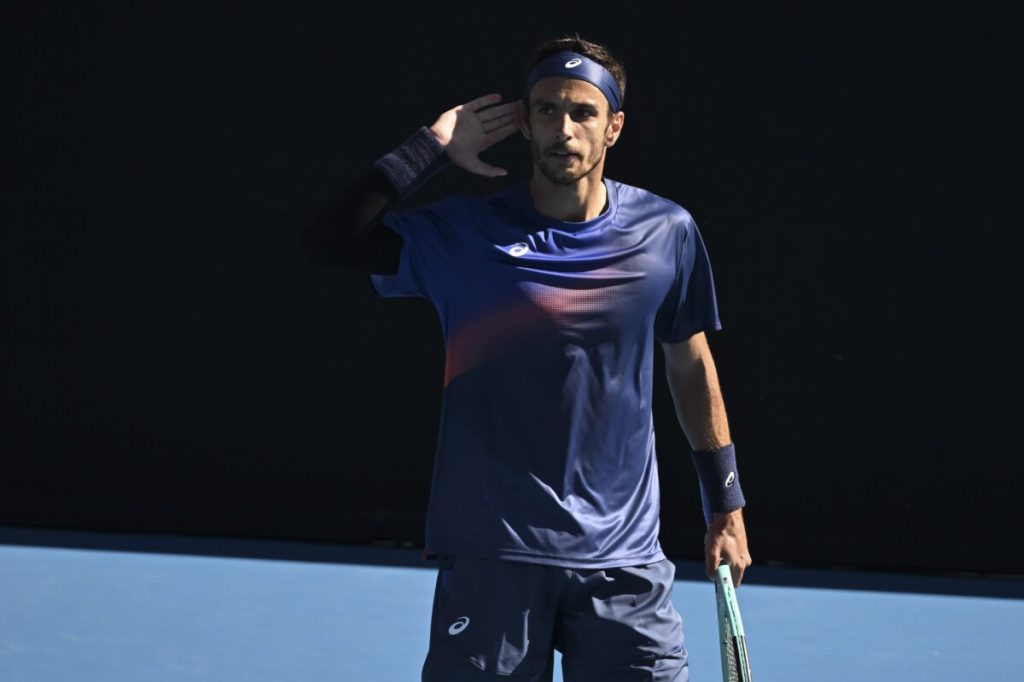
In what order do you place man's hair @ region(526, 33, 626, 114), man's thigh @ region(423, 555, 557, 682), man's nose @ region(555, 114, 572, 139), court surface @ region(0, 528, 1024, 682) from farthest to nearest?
court surface @ region(0, 528, 1024, 682) → man's hair @ region(526, 33, 626, 114) → man's nose @ region(555, 114, 572, 139) → man's thigh @ region(423, 555, 557, 682)

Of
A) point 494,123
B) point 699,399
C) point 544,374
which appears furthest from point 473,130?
point 699,399

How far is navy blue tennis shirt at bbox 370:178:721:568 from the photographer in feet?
9.37

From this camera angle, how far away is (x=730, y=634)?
2980mm

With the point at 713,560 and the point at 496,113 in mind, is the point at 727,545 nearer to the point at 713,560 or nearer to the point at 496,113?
the point at 713,560

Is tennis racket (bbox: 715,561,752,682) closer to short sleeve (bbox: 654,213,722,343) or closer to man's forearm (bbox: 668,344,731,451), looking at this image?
man's forearm (bbox: 668,344,731,451)

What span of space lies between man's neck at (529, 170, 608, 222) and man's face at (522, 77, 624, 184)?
0.07ft

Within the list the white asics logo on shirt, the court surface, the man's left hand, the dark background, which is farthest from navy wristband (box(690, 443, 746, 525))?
the dark background

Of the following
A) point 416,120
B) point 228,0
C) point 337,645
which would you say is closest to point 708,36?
point 416,120

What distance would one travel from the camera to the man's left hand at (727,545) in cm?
308

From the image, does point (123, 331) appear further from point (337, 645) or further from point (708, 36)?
point (708, 36)

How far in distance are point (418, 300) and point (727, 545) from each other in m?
3.70

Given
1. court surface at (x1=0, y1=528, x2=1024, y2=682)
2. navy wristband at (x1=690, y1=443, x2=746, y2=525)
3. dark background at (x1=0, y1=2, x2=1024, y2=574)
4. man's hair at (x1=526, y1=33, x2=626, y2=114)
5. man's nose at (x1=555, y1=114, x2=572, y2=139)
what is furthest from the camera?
dark background at (x1=0, y1=2, x2=1024, y2=574)

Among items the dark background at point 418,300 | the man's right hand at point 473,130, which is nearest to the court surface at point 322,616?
the dark background at point 418,300

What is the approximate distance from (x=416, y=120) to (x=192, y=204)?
3.51 ft
